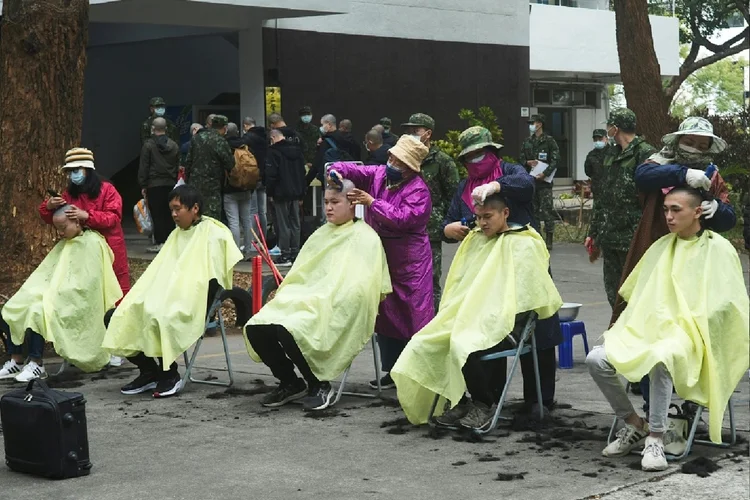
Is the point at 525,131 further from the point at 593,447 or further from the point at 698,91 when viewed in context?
the point at 698,91

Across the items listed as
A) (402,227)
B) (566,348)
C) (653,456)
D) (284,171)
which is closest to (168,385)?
(402,227)

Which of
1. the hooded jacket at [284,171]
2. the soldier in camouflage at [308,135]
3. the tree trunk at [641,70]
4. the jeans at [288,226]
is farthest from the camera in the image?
the soldier in camouflage at [308,135]

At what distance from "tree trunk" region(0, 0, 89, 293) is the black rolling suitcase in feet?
13.8

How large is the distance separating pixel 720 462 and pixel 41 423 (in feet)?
10.7

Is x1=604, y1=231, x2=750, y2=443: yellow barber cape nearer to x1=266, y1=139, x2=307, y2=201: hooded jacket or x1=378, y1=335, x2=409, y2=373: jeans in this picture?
x1=378, y1=335, x2=409, y2=373: jeans

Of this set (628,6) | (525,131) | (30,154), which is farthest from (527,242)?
(525,131)

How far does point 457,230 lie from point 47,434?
2675 millimetres

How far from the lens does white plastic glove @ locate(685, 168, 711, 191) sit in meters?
6.49

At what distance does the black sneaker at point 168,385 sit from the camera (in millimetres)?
8660

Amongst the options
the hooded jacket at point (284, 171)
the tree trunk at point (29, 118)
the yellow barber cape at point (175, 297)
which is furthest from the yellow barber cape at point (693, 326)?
the hooded jacket at point (284, 171)

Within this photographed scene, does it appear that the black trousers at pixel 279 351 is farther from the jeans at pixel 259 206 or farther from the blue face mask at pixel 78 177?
the jeans at pixel 259 206

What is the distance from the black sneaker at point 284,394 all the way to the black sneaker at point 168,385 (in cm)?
75

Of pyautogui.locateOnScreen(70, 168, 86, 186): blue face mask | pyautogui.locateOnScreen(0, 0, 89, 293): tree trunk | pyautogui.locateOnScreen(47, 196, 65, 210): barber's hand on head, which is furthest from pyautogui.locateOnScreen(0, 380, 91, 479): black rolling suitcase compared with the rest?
pyautogui.locateOnScreen(0, 0, 89, 293): tree trunk

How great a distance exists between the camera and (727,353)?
6316 millimetres
